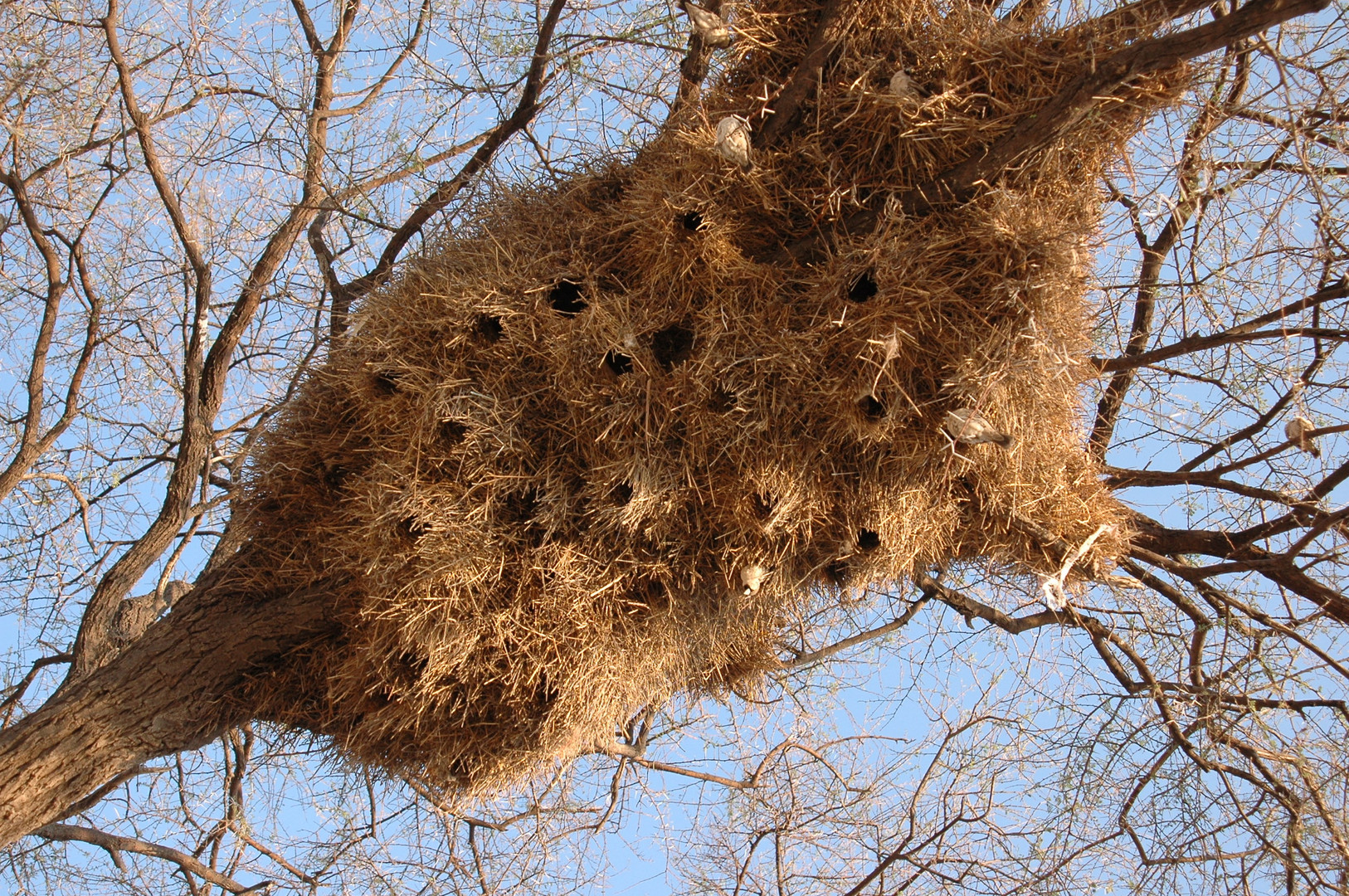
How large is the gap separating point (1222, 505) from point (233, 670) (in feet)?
8.83

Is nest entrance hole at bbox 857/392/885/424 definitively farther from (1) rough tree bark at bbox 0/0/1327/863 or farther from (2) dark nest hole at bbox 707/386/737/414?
(1) rough tree bark at bbox 0/0/1327/863

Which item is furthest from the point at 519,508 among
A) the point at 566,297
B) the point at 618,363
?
the point at 566,297

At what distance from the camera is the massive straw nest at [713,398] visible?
7.34 ft

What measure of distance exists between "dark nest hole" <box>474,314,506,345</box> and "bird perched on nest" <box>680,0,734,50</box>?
2.61 ft

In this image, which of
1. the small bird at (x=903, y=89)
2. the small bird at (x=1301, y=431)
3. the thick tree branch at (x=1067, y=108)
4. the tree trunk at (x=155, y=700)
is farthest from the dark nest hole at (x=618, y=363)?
the small bird at (x=1301, y=431)

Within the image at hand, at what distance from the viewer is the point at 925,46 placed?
2330 millimetres

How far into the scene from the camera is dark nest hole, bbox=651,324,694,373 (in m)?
2.42

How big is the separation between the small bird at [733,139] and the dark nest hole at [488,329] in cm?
65

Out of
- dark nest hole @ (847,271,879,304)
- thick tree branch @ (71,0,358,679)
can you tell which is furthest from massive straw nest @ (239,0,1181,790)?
thick tree branch @ (71,0,358,679)

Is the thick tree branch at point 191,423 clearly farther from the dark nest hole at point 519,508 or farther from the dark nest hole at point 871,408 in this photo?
the dark nest hole at point 871,408

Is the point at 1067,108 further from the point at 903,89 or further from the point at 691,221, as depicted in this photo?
the point at 691,221

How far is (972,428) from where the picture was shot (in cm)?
218

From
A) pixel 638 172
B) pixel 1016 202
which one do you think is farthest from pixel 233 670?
pixel 1016 202

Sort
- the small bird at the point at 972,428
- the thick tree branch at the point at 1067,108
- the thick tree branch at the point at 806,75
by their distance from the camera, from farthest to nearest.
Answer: the thick tree branch at the point at 806,75 → the small bird at the point at 972,428 → the thick tree branch at the point at 1067,108
